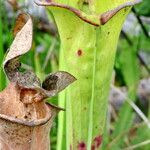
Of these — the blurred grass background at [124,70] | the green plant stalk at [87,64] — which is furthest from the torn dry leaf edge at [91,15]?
the blurred grass background at [124,70]

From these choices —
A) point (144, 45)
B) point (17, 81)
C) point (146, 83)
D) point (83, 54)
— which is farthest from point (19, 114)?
point (146, 83)

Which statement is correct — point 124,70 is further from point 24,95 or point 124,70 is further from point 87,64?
point 24,95

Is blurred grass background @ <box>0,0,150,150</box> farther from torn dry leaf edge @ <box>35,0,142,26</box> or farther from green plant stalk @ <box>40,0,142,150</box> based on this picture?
torn dry leaf edge @ <box>35,0,142,26</box>

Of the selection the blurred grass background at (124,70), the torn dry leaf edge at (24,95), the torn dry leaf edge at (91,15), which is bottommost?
the blurred grass background at (124,70)

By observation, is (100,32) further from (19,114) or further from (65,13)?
(19,114)

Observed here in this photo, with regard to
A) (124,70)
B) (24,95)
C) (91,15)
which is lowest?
(124,70)

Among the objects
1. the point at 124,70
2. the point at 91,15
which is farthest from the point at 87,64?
the point at 124,70

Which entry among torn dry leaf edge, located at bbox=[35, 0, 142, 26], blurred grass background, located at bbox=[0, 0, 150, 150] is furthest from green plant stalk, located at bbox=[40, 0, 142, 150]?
blurred grass background, located at bbox=[0, 0, 150, 150]

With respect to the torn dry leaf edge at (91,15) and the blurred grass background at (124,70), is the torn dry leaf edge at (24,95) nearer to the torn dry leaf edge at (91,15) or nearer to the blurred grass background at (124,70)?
the torn dry leaf edge at (91,15)
